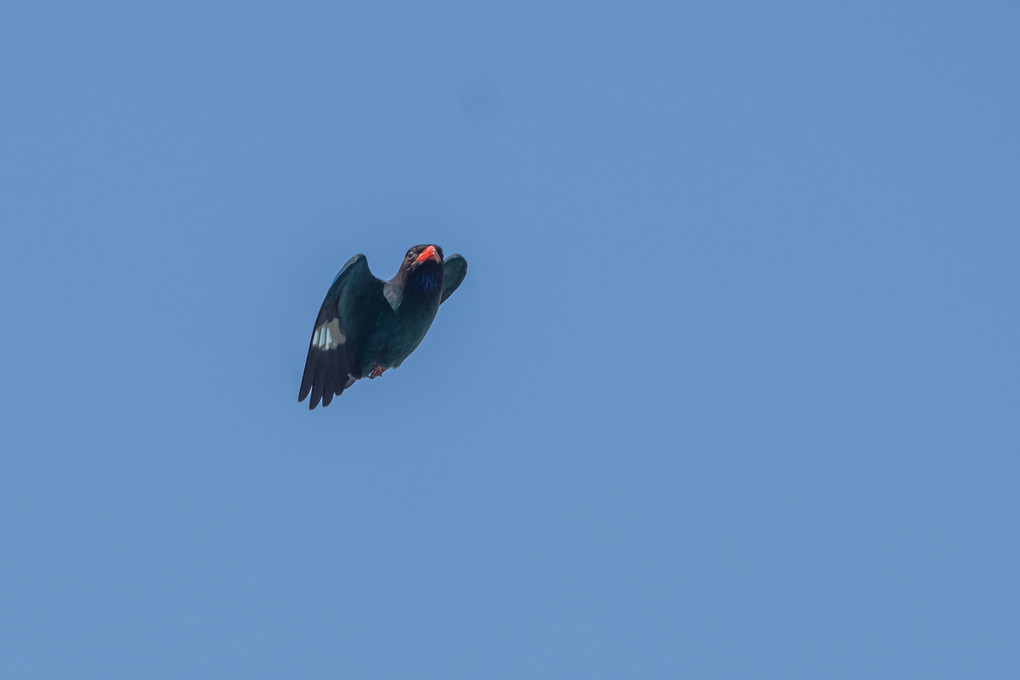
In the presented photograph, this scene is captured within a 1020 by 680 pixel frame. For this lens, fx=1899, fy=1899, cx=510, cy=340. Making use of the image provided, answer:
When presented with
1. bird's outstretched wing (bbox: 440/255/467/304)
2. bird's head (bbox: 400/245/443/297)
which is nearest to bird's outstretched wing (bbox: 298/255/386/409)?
bird's head (bbox: 400/245/443/297)

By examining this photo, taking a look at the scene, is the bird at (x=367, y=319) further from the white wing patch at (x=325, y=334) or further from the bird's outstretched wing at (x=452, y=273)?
the bird's outstretched wing at (x=452, y=273)

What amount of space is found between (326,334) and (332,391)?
68cm

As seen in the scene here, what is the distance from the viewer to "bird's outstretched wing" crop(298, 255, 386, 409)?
864 inches

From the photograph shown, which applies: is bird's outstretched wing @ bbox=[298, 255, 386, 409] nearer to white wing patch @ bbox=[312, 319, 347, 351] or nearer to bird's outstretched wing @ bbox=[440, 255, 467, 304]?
white wing patch @ bbox=[312, 319, 347, 351]

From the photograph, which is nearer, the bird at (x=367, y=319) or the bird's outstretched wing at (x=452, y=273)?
the bird at (x=367, y=319)

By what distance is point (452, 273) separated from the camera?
23.6 metres

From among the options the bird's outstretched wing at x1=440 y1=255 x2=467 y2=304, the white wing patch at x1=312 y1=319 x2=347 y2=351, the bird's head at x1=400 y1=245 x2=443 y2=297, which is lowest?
the white wing patch at x1=312 y1=319 x2=347 y2=351

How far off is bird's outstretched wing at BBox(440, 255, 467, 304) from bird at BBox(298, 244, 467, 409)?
124 cm

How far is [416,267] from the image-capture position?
2189cm

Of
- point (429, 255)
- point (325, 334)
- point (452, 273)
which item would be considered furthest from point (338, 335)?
point (452, 273)

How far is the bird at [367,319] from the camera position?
71.8 ft

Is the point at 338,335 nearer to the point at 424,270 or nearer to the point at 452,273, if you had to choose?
the point at 424,270

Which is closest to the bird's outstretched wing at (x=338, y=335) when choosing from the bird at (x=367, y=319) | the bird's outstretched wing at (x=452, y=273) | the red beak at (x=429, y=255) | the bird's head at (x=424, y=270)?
the bird at (x=367, y=319)

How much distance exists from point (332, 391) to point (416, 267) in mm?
1763
